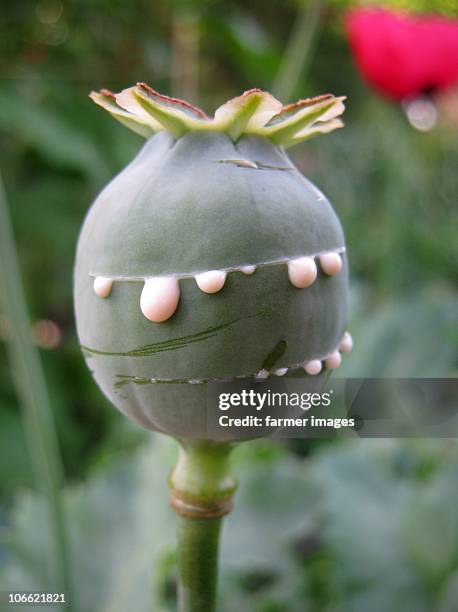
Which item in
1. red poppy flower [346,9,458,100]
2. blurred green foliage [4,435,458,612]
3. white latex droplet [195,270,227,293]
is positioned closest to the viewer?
white latex droplet [195,270,227,293]

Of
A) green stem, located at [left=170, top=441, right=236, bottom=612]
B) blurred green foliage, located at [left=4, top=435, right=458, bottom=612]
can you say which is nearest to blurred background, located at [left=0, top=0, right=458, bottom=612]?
blurred green foliage, located at [left=4, top=435, right=458, bottom=612]

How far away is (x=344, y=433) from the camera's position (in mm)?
310

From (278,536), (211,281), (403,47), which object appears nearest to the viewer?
(211,281)

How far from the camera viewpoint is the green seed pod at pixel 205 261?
24 cm

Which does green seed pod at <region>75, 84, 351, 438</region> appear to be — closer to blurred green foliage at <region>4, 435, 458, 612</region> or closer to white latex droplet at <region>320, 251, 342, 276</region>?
white latex droplet at <region>320, 251, 342, 276</region>

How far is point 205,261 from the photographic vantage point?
0.78 feet

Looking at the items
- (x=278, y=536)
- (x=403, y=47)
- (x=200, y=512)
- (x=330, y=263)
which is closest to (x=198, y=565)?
(x=200, y=512)

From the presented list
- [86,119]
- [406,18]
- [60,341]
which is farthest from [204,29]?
[60,341]

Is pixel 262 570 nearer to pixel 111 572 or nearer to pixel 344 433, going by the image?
pixel 111 572

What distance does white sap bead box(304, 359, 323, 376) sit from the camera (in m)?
0.26

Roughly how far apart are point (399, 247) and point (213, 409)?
124cm

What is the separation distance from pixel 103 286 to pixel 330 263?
0.26 ft

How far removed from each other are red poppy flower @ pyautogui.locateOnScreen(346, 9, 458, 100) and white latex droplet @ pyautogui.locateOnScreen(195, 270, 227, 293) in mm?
977

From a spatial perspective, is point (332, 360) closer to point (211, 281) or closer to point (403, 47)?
point (211, 281)
